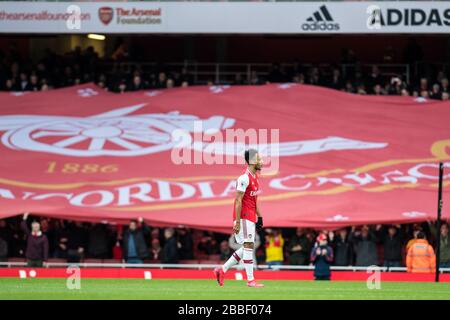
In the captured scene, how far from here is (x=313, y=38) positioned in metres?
47.2

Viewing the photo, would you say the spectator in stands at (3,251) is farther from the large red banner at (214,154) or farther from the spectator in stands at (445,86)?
the spectator in stands at (445,86)

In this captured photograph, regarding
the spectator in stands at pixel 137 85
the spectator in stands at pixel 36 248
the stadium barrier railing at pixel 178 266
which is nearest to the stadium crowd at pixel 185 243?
the spectator in stands at pixel 36 248

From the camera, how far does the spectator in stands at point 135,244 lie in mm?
31734

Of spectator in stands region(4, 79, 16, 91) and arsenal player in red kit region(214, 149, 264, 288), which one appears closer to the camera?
arsenal player in red kit region(214, 149, 264, 288)

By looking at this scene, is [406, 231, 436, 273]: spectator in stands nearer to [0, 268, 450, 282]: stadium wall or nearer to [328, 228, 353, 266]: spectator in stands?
[0, 268, 450, 282]: stadium wall

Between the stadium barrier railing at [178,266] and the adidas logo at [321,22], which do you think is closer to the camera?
the stadium barrier railing at [178,266]

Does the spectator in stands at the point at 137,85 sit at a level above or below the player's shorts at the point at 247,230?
above

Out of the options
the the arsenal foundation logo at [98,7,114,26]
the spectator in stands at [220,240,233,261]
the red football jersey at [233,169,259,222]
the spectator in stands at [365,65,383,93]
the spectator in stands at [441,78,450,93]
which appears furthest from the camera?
the the arsenal foundation logo at [98,7,114,26]

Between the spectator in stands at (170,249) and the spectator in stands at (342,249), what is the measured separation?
3.90 meters

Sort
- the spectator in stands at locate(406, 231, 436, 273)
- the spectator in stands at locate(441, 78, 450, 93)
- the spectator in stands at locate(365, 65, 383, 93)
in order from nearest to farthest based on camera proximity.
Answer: the spectator in stands at locate(406, 231, 436, 273) → the spectator in stands at locate(441, 78, 450, 93) → the spectator in stands at locate(365, 65, 383, 93)

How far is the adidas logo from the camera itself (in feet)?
131

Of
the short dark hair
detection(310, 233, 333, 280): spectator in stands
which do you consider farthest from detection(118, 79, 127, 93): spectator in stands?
the short dark hair

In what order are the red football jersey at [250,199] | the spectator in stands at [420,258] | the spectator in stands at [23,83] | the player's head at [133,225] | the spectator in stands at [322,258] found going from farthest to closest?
1. the spectator in stands at [23,83]
2. the player's head at [133,225]
3. the spectator in stands at [420,258]
4. the spectator in stands at [322,258]
5. the red football jersey at [250,199]

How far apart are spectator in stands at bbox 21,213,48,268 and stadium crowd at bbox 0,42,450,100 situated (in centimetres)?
885
